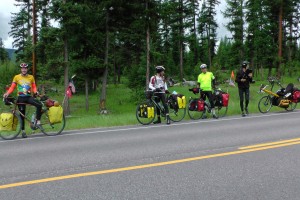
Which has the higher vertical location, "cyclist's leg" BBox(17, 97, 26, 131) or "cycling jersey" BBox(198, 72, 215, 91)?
"cycling jersey" BBox(198, 72, 215, 91)

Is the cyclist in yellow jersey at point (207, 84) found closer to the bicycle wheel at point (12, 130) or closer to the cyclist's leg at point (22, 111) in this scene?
the cyclist's leg at point (22, 111)

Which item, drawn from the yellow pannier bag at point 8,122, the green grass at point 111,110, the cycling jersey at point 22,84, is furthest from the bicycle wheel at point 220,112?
the yellow pannier bag at point 8,122

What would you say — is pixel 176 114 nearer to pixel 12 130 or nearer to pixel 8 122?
pixel 12 130

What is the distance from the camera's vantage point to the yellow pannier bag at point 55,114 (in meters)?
10.5

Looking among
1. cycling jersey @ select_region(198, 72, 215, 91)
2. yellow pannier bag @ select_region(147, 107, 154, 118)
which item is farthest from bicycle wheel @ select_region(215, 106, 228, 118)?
yellow pannier bag @ select_region(147, 107, 154, 118)

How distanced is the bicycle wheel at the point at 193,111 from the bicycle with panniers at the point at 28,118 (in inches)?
210

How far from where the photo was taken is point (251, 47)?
58.3 m

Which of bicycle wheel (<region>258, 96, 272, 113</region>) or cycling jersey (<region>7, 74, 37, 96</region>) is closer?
cycling jersey (<region>7, 74, 37, 96</region>)

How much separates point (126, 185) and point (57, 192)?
0.98 m

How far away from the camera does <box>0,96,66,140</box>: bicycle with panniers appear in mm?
9906

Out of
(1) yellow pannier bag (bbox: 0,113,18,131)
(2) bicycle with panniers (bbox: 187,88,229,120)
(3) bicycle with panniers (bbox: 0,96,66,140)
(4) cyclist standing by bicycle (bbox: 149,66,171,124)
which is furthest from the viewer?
(2) bicycle with panniers (bbox: 187,88,229,120)

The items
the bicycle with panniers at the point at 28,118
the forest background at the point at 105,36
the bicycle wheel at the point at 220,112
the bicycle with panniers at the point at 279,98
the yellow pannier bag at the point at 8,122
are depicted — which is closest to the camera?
the yellow pannier bag at the point at 8,122

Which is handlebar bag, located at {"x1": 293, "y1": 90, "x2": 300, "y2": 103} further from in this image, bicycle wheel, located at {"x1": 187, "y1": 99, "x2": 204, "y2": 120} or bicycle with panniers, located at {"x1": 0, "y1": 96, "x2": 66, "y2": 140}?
bicycle with panniers, located at {"x1": 0, "y1": 96, "x2": 66, "y2": 140}

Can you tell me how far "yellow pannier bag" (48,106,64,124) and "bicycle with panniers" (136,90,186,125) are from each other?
3.04 meters
